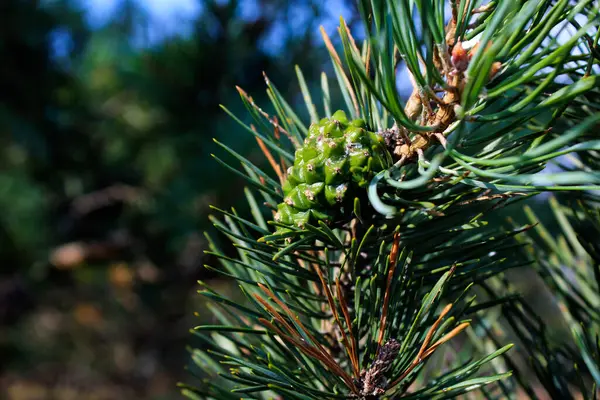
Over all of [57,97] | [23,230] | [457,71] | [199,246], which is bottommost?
[457,71]

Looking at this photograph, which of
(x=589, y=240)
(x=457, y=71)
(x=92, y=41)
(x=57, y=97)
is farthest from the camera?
(x=92, y=41)

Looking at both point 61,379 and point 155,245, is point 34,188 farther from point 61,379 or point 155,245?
point 61,379

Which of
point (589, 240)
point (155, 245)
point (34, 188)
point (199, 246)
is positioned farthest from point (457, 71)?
point (34, 188)

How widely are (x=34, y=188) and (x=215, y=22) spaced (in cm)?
77

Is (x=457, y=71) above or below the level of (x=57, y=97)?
below

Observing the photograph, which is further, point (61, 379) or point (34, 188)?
point (61, 379)

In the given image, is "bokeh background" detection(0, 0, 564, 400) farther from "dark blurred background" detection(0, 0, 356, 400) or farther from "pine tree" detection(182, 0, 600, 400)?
"pine tree" detection(182, 0, 600, 400)

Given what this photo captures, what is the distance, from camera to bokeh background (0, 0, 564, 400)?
3.74 feet

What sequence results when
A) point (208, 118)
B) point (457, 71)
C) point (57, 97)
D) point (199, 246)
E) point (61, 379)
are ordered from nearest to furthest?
1. point (457, 71)
2. point (208, 118)
3. point (199, 246)
4. point (57, 97)
5. point (61, 379)

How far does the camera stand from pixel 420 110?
287mm

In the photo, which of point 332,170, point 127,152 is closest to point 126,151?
point 127,152

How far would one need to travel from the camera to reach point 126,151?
4.94 ft

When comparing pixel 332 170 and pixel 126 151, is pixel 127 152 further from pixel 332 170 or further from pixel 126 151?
pixel 332 170

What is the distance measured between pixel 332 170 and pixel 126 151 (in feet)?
4.45
